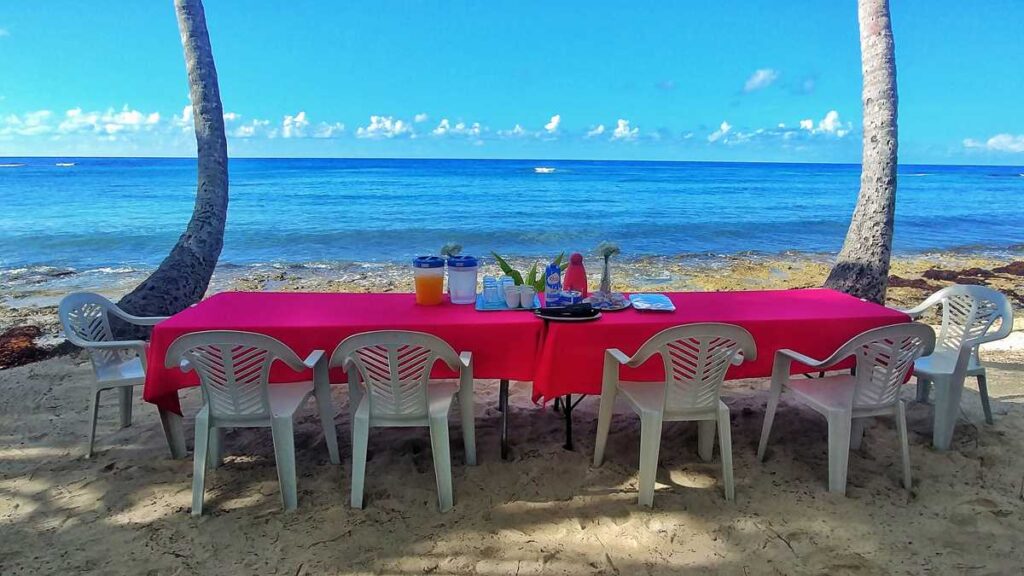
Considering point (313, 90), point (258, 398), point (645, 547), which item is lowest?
point (645, 547)

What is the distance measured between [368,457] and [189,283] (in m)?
3.58

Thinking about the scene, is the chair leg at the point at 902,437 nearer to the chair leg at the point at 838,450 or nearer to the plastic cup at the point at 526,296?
the chair leg at the point at 838,450

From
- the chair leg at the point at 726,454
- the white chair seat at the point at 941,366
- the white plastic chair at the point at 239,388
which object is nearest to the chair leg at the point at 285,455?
the white plastic chair at the point at 239,388

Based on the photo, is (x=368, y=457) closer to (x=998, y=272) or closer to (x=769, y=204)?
(x=998, y=272)

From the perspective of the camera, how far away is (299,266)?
11.2 m

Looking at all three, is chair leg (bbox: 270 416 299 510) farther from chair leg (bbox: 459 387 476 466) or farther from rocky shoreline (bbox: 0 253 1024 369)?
rocky shoreline (bbox: 0 253 1024 369)

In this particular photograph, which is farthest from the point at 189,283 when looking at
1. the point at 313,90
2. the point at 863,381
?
the point at 313,90

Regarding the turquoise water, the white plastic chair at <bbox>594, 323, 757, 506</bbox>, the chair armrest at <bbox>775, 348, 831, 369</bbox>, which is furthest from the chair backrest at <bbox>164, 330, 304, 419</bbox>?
the turquoise water

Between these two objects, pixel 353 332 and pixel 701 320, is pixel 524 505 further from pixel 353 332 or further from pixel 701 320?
pixel 701 320

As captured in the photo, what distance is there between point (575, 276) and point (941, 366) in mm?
2229

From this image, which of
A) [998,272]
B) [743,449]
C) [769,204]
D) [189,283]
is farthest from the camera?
[769,204]

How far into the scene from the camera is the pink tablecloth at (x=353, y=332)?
113 inches

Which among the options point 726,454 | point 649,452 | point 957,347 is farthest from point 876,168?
point 649,452

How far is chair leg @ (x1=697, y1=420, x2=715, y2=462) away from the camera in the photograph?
10.6ft
